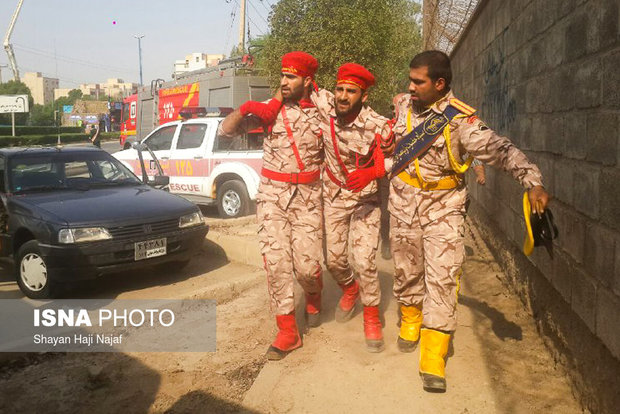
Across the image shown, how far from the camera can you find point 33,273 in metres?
6.07

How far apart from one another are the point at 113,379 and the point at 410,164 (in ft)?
8.04

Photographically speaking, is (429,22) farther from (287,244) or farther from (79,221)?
(287,244)

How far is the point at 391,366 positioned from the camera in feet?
12.8

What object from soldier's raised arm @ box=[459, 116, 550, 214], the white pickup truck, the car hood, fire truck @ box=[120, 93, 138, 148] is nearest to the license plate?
the car hood

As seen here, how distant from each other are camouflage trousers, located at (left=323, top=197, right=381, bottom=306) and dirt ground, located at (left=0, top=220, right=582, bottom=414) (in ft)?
1.45

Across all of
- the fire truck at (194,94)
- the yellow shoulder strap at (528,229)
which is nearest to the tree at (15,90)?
the fire truck at (194,94)

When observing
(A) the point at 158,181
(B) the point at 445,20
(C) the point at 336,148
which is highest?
(B) the point at 445,20

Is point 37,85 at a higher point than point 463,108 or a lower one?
higher

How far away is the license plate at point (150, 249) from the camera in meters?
6.23

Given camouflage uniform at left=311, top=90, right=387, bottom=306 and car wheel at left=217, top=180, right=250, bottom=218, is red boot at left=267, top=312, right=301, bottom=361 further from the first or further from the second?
car wheel at left=217, top=180, right=250, bottom=218

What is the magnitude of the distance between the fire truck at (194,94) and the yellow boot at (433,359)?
9.29 meters

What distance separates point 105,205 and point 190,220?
0.96 m

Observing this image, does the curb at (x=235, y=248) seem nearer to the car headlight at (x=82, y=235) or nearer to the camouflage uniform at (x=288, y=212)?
the car headlight at (x=82, y=235)

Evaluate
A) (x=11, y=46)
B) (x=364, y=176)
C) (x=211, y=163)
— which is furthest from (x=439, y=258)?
(x=11, y=46)
